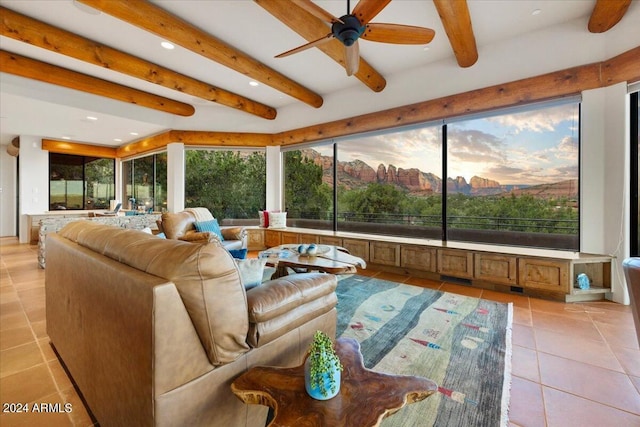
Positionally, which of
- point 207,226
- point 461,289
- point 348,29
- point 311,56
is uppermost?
point 311,56

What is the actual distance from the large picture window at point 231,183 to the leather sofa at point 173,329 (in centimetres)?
503

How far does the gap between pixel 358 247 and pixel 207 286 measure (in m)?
3.84

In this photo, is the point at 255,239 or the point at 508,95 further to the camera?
the point at 255,239

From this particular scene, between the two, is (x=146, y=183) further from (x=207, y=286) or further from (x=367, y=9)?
(x=207, y=286)

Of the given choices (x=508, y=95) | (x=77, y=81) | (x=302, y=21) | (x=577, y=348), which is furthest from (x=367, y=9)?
(x=77, y=81)

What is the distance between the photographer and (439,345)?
2268 mm

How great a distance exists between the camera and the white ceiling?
2.99 meters

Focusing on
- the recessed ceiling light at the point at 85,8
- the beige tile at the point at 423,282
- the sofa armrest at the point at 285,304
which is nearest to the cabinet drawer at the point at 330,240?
the beige tile at the point at 423,282

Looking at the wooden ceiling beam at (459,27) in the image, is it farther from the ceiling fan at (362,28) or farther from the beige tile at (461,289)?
the beige tile at (461,289)

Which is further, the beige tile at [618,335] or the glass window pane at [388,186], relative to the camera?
A: the glass window pane at [388,186]

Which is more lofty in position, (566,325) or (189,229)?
(189,229)

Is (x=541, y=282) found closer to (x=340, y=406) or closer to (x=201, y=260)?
(x=340, y=406)

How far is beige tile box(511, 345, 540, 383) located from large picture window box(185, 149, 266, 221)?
5450 millimetres

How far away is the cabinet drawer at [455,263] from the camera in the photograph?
3.75 m
